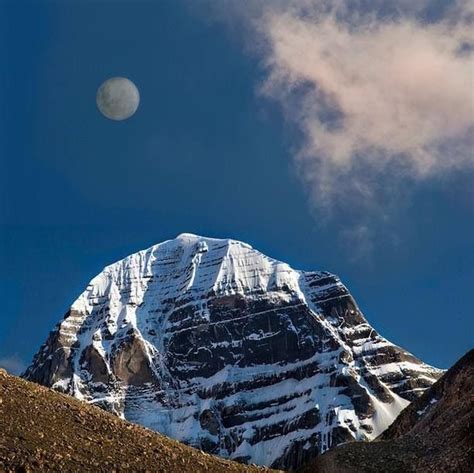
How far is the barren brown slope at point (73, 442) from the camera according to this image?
45.4m

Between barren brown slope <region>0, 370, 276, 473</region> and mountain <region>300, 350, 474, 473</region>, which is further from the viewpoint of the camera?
mountain <region>300, 350, 474, 473</region>

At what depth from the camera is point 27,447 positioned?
→ 45.9 metres

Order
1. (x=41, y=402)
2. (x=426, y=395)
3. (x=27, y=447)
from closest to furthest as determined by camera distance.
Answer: (x=27, y=447)
(x=41, y=402)
(x=426, y=395)

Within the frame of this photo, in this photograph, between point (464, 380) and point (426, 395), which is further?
point (426, 395)

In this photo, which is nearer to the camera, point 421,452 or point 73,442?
point 73,442

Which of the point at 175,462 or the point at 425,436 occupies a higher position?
the point at 425,436

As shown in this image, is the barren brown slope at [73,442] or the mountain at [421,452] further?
the mountain at [421,452]

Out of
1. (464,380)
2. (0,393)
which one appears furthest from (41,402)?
(464,380)

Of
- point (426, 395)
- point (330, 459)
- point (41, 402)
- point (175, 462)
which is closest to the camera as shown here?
point (175, 462)

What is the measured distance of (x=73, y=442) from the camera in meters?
49.2

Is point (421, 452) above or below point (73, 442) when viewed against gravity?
above

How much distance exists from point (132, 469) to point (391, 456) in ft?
68.5

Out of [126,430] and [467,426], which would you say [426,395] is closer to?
[467,426]

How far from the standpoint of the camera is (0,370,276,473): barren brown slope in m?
45.4
